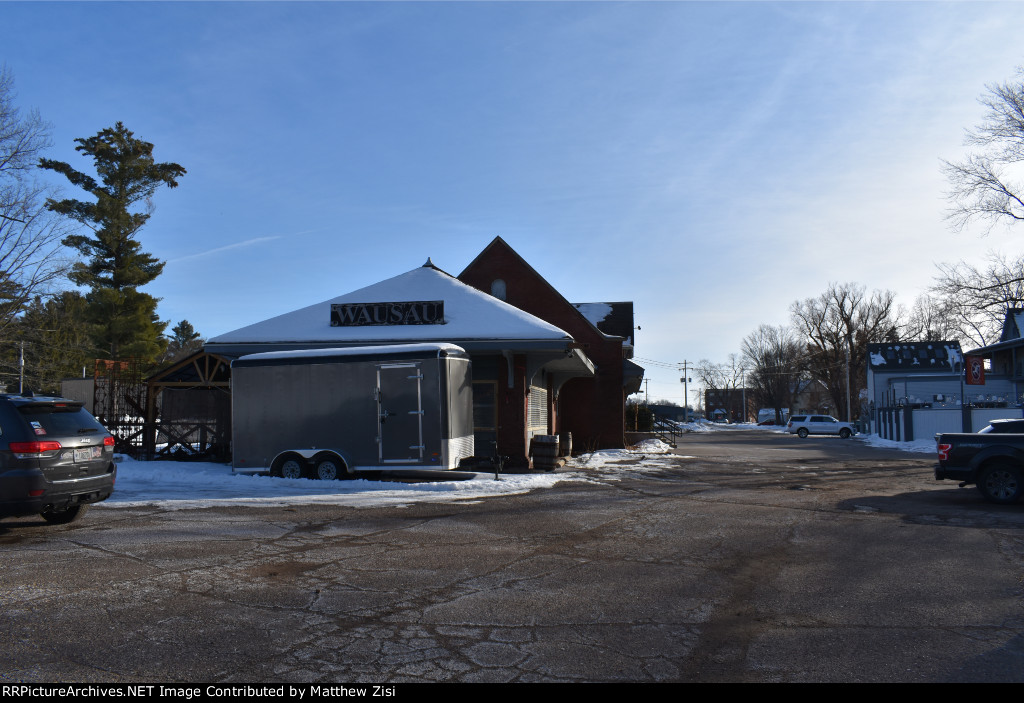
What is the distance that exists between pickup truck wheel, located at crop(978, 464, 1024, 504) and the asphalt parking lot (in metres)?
2.07

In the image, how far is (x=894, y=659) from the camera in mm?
4977

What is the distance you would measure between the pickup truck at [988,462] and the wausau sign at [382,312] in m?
12.4

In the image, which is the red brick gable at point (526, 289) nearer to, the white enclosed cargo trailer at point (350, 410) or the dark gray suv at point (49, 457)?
the white enclosed cargo trailer at point (350, 410)

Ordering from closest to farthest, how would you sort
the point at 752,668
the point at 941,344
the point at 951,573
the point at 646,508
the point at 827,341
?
the point at 752,668 → the point at 951,573 → the point at 646,508 → the point at 941,344 → the point at 827,341

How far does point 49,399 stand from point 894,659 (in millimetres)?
9826

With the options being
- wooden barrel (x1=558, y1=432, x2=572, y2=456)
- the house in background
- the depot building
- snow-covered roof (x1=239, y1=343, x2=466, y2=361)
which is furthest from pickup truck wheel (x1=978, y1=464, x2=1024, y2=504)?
the house in background

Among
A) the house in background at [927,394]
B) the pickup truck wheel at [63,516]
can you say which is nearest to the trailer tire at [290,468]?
the pickup truck wheel at [63,516]

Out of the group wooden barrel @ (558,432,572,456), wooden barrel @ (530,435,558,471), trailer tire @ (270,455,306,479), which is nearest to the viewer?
trailer tire @ (270,455,306,479)

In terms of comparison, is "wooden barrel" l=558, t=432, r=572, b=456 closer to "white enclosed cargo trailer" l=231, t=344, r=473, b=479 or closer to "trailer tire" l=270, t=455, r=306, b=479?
"white enclosed cargo trailer" l=231, t=344, r=473, b=479

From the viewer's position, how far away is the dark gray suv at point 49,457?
8.69 m

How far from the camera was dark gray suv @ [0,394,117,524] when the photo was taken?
8688 millimetres

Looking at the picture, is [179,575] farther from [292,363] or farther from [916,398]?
[916,398]

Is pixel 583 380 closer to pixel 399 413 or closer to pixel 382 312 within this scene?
pixel 382 312

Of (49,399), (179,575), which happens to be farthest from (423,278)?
(179,575)
